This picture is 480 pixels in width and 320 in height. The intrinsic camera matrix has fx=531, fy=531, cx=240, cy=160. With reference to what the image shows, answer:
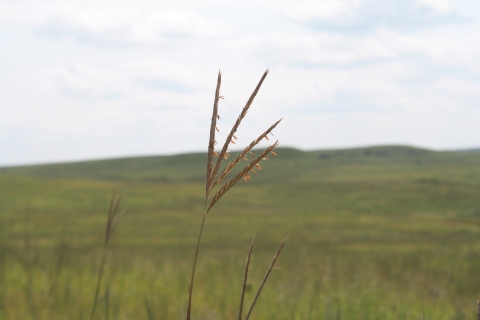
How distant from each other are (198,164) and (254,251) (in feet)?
414

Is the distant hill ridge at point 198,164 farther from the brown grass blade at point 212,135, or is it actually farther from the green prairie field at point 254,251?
the brown grass blade at point 212,135

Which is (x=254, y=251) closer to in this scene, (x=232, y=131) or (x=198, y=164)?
(x=232, y=131)

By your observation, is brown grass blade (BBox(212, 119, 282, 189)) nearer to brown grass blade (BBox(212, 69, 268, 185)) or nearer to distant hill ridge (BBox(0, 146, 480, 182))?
brown grass blade (BBox(212, 69, 268, 185))

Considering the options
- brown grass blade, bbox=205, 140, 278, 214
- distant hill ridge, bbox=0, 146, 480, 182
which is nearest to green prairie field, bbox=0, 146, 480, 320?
brown grass blade, bbox=205, 140, 278, 214

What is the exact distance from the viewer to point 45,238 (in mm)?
23875

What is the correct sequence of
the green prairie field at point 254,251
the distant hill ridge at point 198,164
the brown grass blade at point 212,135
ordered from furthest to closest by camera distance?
the distant hill ridge at point 198,164
the green prairie field at point 254,251
the brown grass blade at point 212,135

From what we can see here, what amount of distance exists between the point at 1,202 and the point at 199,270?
40.4 m

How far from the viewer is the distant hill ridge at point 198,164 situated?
123m

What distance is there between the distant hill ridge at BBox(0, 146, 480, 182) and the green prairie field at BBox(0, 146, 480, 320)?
3985 cm

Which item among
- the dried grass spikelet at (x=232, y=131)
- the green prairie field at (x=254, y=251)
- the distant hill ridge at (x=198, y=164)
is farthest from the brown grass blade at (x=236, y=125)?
the distant hill ridge at (x=198, y=164)

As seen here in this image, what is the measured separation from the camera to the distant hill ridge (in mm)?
123062

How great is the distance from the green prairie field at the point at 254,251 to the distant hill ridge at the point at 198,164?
1569 inches

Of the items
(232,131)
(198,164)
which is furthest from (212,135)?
(198,164)

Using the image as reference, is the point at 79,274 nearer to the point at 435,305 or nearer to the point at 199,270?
the point at 199,270
